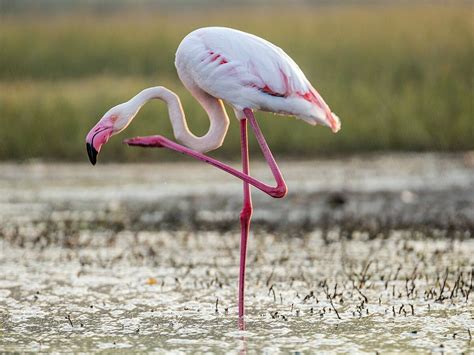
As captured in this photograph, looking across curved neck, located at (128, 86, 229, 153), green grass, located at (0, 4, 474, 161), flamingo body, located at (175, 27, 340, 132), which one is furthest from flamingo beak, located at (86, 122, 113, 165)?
green grass, located at (0, 4, 474, 161)

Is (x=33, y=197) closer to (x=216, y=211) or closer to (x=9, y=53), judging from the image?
(x=216, y=211)

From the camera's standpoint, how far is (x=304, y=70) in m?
17.0

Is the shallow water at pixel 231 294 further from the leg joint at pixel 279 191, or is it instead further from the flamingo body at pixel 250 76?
the flamingo body at pixel 250 76

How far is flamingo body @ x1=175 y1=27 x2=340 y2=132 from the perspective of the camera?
20.6ft

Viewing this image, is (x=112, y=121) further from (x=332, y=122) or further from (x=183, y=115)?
(x=332, y=122)

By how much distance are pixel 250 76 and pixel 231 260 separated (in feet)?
7.12

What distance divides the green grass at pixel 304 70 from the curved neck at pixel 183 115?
24.6 ft

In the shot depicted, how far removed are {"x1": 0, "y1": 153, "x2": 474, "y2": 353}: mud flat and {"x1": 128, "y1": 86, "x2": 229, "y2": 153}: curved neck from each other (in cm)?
92

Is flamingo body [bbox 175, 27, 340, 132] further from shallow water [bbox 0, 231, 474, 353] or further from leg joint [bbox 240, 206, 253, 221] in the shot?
shallow water [bbox 0, 231, 474, 353]

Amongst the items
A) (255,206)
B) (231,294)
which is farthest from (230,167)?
(255,206)

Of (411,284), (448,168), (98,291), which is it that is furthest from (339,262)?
(448,168)

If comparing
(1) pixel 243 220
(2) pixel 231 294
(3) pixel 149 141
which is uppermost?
(3) pixel 149 141

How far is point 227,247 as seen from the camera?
8.62 meters

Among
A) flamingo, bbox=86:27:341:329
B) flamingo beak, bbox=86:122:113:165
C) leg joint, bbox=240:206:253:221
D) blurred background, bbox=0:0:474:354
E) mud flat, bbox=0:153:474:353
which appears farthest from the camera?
leg joint, bbox=240:206:253:221
